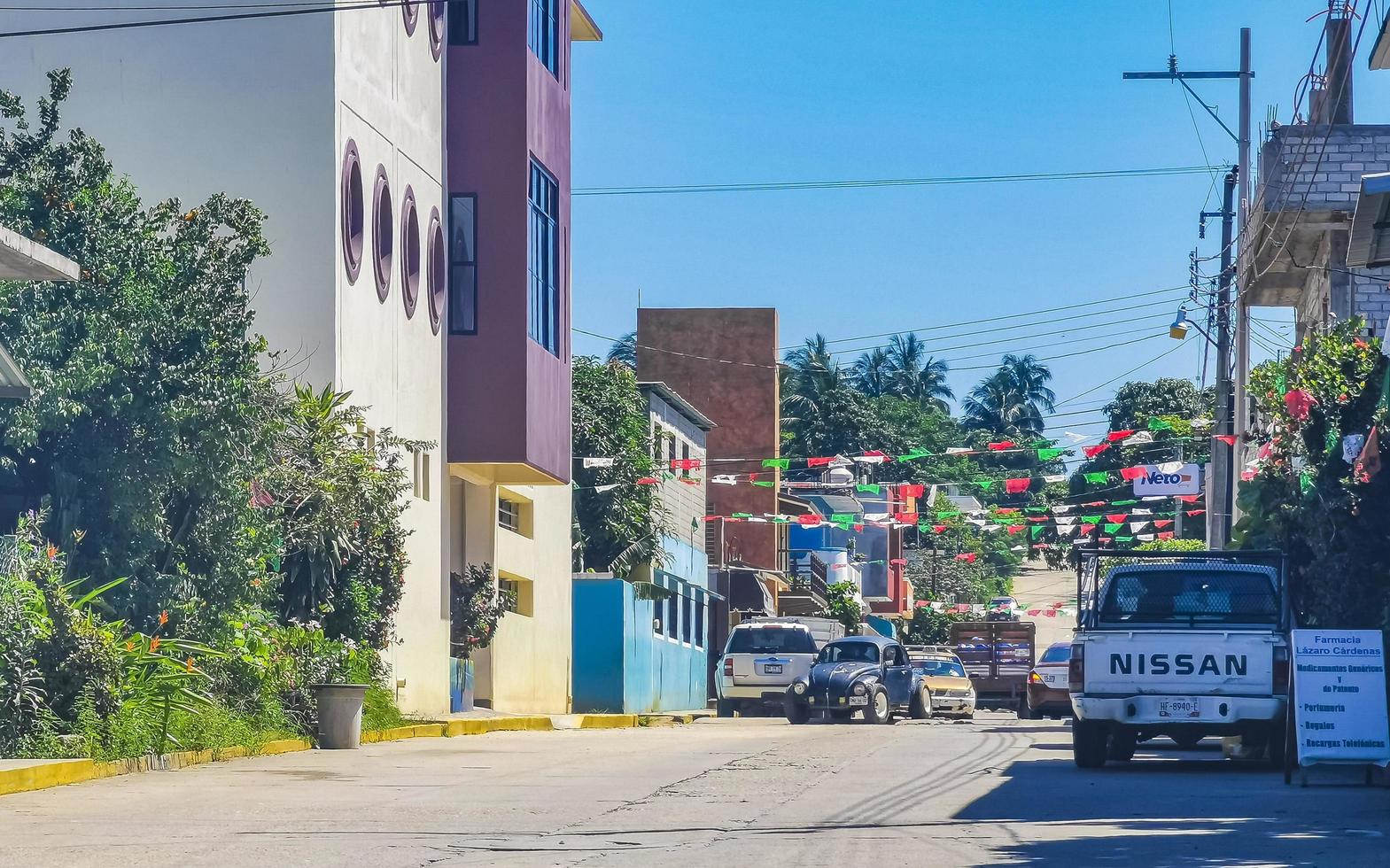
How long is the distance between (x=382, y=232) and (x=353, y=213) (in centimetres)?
127

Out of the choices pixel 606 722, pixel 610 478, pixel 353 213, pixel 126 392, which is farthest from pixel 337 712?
pixel 610 478

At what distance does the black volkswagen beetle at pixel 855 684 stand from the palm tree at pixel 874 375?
7773 centimetres

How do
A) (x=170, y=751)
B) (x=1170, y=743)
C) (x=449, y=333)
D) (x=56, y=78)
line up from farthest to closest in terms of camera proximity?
(x=449, y=333) → (x=1170, y=743) → (x=56, y=78) → (x=170, y=751)

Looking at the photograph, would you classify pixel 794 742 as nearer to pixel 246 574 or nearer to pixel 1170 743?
pixel 1170 743

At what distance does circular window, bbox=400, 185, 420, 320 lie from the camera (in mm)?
27641

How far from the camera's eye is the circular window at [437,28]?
28702 mm

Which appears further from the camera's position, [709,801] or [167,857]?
[709,801]

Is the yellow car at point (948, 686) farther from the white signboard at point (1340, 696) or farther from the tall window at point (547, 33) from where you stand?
the white signboard at point (1340, 696)

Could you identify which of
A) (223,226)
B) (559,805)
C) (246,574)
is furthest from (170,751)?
(223,226)

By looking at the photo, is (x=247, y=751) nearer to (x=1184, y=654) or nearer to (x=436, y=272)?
(x=1184, y=654)

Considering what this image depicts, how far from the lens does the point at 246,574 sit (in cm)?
1961

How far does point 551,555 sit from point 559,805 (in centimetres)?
2431

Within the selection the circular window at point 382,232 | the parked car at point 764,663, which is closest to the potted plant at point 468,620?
the circular window at point 382,232

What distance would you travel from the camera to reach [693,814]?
1284cm
